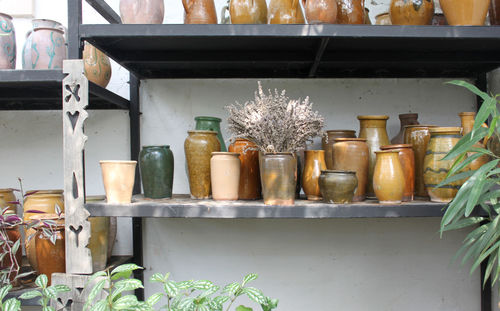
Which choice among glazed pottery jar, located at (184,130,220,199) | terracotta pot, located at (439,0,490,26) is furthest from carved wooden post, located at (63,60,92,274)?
terracotta pot, located at (439,0,490,26)

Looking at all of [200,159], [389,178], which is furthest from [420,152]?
[200,159]

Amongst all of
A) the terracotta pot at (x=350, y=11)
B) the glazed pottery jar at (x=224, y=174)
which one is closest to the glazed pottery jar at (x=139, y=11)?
the glazed pottery jar at (x=224, y=174)

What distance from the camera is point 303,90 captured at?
1.56m

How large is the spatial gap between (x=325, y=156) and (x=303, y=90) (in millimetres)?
355

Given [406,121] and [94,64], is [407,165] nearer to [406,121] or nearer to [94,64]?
[406,121]

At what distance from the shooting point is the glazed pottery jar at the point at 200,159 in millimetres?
1259

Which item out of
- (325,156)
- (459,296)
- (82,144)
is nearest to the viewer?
(82,144)

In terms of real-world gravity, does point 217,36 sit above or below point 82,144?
above

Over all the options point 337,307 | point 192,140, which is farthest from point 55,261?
point 337,307

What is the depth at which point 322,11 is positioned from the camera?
1.16m

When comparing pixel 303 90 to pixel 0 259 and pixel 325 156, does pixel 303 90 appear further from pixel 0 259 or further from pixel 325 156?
A: pixel 0 259

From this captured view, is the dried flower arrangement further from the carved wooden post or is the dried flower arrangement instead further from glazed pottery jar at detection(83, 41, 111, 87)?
glazed pottery jar at detection(83, 41, 111, 87)

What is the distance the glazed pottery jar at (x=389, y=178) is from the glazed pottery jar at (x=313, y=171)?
0.61ft

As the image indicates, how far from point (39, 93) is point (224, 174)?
0.83m
